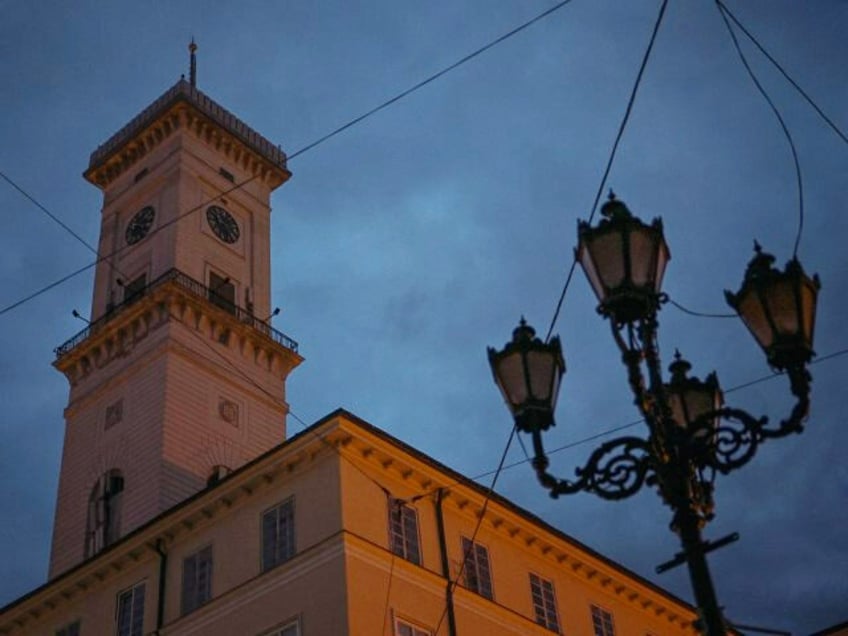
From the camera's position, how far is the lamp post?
30.5 ft

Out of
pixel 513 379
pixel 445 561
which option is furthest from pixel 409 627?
pixel 513 379

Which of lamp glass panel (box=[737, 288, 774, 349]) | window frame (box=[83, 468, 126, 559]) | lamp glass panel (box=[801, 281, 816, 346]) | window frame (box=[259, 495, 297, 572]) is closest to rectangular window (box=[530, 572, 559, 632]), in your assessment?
window frame (box=[259, 495, 297, 572])

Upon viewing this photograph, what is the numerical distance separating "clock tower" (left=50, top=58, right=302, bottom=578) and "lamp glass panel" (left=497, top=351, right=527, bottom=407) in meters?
31.6

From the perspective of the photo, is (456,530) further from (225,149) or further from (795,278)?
(225,149)

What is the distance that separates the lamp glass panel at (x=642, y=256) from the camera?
9844 millimetres

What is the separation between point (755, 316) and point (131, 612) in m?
23.1

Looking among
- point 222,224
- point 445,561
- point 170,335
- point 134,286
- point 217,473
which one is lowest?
point 445,561

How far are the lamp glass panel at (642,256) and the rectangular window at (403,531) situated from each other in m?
17.4

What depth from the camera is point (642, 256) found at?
32.4 feet

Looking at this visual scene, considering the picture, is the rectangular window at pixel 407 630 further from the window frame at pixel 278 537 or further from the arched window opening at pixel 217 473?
the arched window opening at pixel 217 473

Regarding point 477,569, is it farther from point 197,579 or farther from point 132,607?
point 132,607

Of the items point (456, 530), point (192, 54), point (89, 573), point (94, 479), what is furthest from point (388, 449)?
point (192, 54)

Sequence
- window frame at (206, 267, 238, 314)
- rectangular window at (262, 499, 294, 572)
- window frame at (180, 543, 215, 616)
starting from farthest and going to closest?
window frame at (206, 267, 238, 314), window frame at (180, 543, 215, 616), rectangular window at (262, 499, 294, 572)

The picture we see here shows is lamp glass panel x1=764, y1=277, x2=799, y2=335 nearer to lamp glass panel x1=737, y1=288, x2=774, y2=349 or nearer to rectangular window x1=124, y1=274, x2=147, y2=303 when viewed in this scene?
lamp glass panel x1=737, y1=288, x2=774, y2=349
